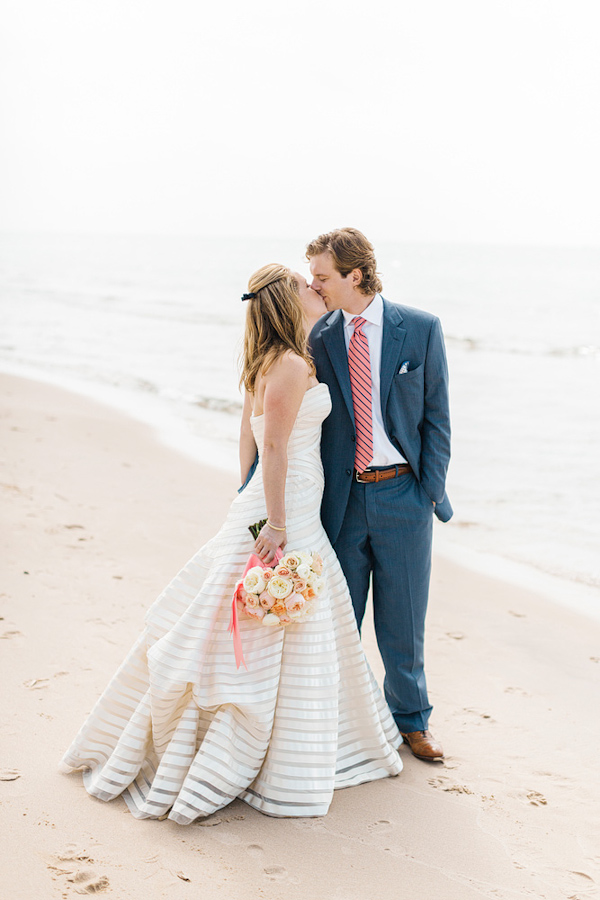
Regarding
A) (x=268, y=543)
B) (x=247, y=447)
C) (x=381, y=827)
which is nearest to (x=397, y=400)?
(x=247, y=447)

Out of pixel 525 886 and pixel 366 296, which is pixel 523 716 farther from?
pixel 366 296

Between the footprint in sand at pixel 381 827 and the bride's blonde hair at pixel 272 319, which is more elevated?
the bride's blonde hair at pixel 272 319

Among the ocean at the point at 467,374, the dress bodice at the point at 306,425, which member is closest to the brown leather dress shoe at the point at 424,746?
the dress bodice at the point at 306,425

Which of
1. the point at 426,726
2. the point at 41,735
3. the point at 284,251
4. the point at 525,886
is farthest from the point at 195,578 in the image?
the point at 284,251

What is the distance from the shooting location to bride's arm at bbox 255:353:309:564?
3.01 meters

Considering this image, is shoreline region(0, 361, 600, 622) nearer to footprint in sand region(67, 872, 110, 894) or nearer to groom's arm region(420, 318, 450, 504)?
groom's arm region(420, 318, 450, 504)

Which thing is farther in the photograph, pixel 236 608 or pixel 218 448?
pixel 218 448

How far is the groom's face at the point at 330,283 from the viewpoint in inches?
131

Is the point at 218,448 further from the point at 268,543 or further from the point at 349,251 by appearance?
the point at 268,543

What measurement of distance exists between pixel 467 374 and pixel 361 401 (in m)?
13.1

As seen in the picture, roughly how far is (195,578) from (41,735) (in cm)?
99

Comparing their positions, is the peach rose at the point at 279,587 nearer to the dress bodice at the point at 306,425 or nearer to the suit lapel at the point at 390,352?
the dress bodice at the point at 306,425

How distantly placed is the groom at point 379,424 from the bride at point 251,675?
0.18 m

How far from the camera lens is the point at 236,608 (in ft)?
9.87
